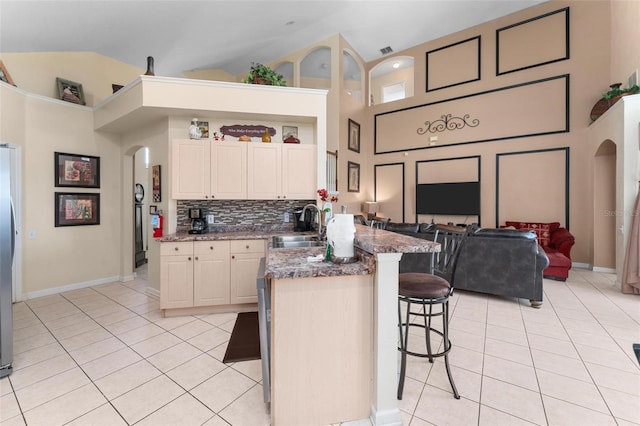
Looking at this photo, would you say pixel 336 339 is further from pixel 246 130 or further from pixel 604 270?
pixel 604 270

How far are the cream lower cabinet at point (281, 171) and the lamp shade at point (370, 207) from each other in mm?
3846

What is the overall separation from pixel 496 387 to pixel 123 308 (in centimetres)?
406

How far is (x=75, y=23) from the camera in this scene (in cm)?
331

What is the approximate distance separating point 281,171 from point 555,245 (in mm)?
5079

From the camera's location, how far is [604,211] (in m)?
4.89

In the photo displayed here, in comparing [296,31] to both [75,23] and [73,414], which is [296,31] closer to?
[75,23]

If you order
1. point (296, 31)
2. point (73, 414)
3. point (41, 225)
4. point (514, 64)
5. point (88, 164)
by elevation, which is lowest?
point (73, 414)

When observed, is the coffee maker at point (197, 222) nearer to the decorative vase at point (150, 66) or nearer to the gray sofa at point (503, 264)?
the decorative vase at point (150, 66)

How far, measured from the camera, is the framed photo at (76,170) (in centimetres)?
404

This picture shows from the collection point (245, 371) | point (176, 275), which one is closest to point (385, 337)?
point (245, 371)

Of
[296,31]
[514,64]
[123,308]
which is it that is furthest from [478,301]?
[296,31]

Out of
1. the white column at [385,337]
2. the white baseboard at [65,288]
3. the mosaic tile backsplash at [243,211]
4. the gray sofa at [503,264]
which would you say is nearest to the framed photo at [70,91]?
the mosaic tile backsplash at [243,211]

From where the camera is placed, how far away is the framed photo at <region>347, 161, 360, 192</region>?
6.86 meters

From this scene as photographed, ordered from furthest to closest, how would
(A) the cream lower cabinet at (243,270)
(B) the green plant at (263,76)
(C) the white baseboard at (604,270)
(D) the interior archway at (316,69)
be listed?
(D) the interior archway at (316,69)
(C) the white baseboard at (604,270)
(B) the green plant at (263,76)
(A) the cream lower cabinet at (243,270)
